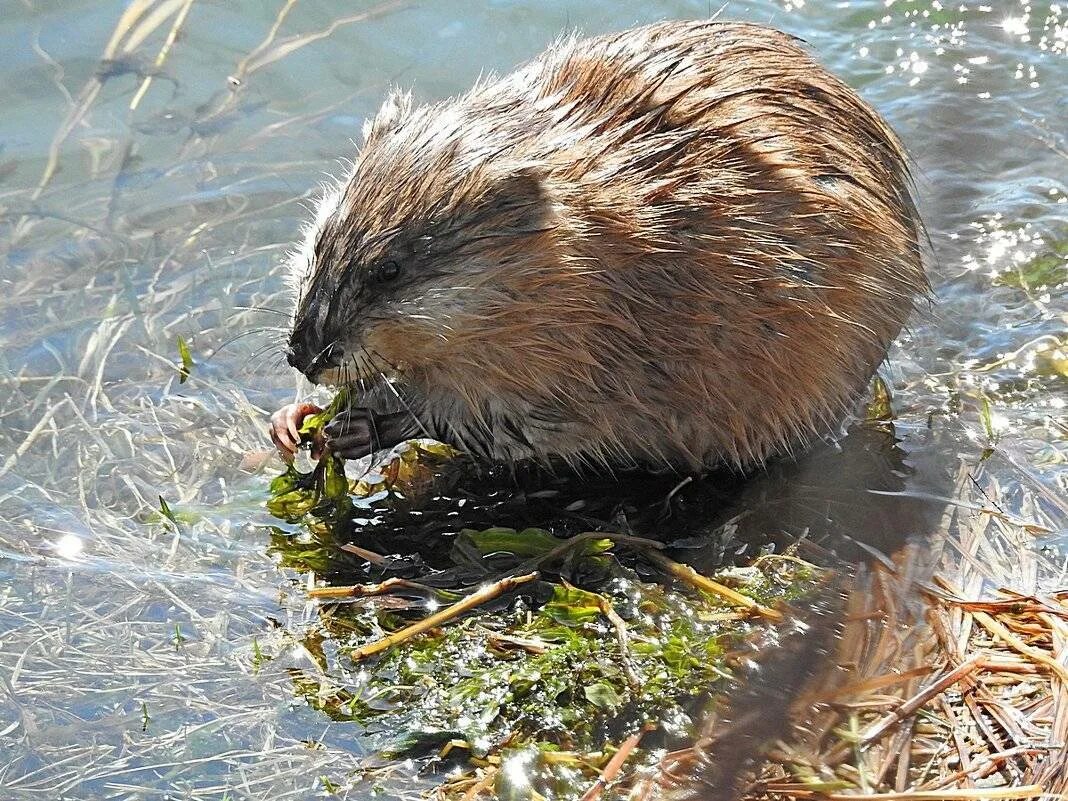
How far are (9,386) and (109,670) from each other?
4.49ft

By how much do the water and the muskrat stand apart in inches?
18.8

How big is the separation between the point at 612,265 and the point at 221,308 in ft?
5.21

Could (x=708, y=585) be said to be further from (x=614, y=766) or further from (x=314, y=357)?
(x=314, y=357)

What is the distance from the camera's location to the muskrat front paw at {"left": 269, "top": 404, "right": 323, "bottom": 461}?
11.6 ft

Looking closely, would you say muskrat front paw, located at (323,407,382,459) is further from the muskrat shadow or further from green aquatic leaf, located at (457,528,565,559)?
green aquatic leaf, located at (457,528,565,559)

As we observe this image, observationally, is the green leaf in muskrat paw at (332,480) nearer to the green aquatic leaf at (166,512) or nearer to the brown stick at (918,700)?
the green aquatic leaf at (166,512)

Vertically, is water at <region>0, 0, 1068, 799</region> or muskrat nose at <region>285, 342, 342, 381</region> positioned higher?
muskrat nose at <region>285, 342, 342, 381</region>

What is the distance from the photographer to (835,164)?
3467 mm

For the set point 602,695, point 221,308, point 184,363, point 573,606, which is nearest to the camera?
point 602,695

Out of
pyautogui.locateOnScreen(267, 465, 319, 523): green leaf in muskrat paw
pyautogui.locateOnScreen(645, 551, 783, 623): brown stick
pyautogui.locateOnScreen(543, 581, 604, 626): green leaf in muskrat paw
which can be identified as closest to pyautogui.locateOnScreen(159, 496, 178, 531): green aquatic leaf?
pyautogui.locateOnScreen(267, 465, 319, 523): green leaf in muskrat paw

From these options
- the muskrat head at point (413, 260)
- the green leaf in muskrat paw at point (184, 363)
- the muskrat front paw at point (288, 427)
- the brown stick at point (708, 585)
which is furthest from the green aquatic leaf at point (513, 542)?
the green leaf in muskrat paw at point (184, 363)

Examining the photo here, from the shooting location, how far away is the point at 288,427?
140 inches

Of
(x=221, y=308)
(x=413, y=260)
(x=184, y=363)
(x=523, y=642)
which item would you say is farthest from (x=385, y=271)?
(x=221, y=308)

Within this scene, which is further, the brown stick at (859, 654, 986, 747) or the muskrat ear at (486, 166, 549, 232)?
the muskrat ear at (486, 166, 549, 232)
